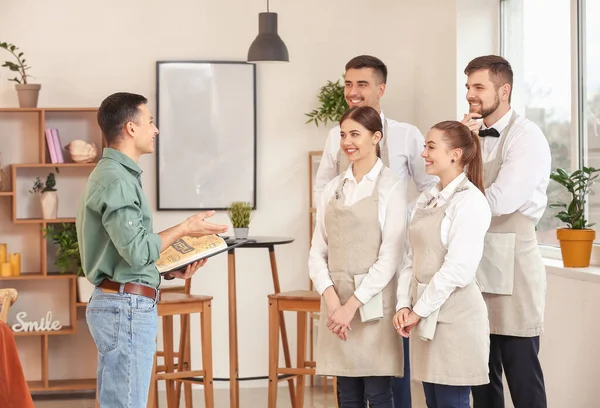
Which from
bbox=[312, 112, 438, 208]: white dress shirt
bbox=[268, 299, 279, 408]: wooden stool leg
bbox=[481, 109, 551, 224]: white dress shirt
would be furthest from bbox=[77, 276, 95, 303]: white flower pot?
bbox=[481, 109, 551, 224]: white dress shirt

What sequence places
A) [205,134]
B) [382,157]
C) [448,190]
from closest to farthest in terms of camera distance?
[448,190] → [382,157] → [205,134]

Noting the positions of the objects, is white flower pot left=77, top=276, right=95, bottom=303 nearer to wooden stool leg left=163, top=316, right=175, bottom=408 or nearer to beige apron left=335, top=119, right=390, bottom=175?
wooden stool leg left=163, top=316, right=175, bottom=408

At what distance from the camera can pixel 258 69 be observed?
586cm

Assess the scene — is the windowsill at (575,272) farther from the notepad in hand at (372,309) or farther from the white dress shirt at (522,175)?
the notepad in hand at (372,309)

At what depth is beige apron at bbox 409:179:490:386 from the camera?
2.93 meters

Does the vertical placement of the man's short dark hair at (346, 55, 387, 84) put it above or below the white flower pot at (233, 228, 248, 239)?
above

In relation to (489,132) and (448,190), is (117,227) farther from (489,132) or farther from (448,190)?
(489,132)

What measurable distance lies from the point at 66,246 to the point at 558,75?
10.1 feet

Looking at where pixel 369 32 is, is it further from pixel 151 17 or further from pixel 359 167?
pixel 359 167

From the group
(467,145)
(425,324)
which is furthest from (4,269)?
(467,145)

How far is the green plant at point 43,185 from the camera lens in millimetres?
5539

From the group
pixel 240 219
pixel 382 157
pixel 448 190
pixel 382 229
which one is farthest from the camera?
pixel 240 219

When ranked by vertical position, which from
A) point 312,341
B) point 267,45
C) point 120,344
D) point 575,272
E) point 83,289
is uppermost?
point 267,45

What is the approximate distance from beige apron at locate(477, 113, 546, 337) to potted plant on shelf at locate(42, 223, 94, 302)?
119 inches
